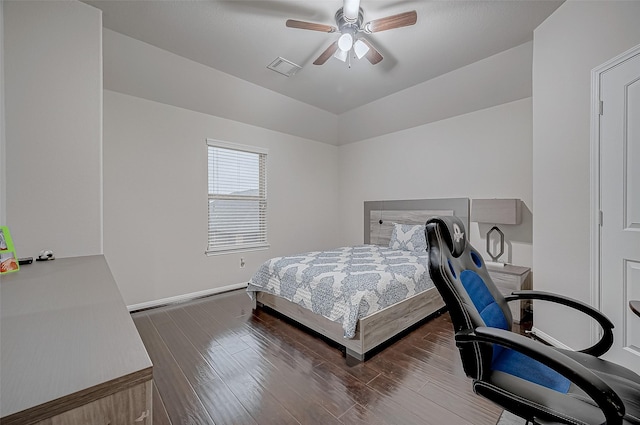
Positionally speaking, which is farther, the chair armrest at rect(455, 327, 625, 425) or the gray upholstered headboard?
the gray upholstered headboard

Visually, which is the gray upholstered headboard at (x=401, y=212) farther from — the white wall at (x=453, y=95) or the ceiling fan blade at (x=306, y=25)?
the ceiling fan blade at (x=306, y=25)

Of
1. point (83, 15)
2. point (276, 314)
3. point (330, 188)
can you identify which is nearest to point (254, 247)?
point (276, 314)

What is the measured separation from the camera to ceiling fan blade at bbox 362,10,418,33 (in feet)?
6.43

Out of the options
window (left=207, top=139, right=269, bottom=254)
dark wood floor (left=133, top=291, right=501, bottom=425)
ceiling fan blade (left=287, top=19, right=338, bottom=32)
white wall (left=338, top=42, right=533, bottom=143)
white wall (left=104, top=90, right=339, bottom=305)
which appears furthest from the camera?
window (left=207, top=139, right=269, bottom=254)

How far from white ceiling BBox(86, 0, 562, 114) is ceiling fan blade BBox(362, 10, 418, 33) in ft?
0.83

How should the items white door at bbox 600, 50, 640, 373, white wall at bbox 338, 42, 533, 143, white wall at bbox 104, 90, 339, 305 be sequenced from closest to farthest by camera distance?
white door at bbox 600, 50, 640, 373 → white wall at bbox 338, 42, 533, 143 → white wall at bbox 104, 90, 339, 305

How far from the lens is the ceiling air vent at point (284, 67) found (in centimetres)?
297

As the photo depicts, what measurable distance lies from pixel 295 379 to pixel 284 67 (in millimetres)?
3132

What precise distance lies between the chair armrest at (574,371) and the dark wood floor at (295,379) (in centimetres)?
93

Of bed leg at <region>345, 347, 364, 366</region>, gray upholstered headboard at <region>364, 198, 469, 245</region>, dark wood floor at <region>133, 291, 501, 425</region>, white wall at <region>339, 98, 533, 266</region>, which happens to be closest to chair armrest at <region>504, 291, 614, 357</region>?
dark wood floor at <region>133, 291, 501, 425</region>

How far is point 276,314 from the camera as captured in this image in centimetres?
307

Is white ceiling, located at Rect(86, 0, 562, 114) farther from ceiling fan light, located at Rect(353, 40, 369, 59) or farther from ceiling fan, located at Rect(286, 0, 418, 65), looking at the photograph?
ceiling fan light, located at Rect(353, 40, 369, 59)

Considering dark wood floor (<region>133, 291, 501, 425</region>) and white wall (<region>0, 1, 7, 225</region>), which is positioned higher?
white wall (<region>0, 1, 7, 225</region>)

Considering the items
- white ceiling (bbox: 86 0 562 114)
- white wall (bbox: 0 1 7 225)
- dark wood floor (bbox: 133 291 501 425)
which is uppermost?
white ceiling (bbox: 86 0 562 114)
